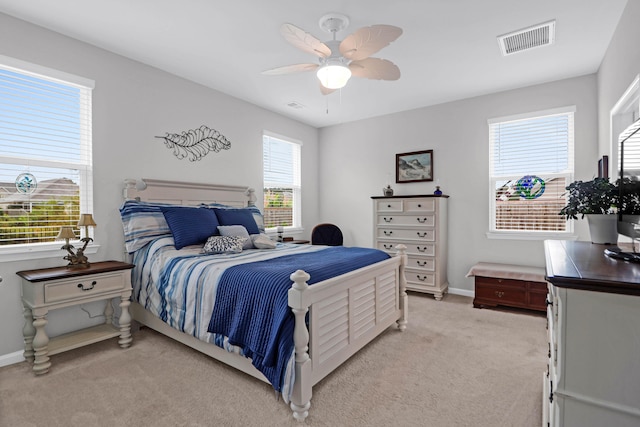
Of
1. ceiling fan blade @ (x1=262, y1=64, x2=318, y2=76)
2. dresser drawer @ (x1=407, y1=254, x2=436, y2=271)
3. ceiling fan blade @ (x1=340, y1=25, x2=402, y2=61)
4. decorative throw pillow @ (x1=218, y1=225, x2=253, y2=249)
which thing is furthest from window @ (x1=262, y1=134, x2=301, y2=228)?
ceiling fan blade @ (x1=340, y1=25, x2=402, y2=61)

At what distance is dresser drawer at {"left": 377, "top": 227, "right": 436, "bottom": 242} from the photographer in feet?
14.0

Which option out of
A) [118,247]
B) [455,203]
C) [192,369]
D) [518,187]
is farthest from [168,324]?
[518,187]

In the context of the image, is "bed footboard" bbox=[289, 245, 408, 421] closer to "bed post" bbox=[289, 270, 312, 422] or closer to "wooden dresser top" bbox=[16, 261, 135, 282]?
"bed post" bbox=[289, 270, 312, 422]

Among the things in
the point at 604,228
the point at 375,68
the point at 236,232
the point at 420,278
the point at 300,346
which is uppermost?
the point at 375,68

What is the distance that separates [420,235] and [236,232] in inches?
95.4

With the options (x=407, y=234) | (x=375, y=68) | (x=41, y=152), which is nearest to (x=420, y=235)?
(x=407, y=234)

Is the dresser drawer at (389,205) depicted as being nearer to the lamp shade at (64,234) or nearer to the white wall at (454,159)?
the white wall at (454,159)

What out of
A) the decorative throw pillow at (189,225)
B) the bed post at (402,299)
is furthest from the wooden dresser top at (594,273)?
the decorative throw pillow at (189,225)

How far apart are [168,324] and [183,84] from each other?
263 cm

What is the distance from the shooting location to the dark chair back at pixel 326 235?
4.98 meters

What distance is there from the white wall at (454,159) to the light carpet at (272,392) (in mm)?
1574

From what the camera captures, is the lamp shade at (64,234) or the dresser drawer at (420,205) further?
the dresser drawer at (420,205)

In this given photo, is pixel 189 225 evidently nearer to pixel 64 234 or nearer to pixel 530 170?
pixel 64 234

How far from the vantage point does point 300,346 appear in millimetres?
1887
